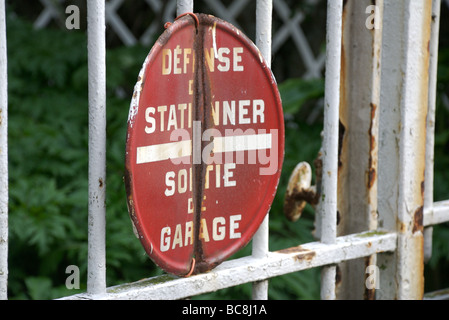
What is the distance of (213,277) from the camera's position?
2.75 ft

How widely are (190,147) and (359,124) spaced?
40cm

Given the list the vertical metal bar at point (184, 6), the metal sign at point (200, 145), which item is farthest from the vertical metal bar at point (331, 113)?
the vertical metal bar at point (184, 6)

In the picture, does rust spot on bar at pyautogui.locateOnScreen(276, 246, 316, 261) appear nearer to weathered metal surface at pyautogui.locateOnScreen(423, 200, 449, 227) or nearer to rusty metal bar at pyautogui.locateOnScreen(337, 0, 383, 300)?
rusty metal bar at pyautogui.locateOnScreen(337, 0, 383, 300)

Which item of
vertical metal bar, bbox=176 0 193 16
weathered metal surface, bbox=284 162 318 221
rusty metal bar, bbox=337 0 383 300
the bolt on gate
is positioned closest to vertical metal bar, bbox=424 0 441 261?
the bolt on gate

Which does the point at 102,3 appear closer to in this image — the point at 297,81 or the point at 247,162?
the point at 247,162

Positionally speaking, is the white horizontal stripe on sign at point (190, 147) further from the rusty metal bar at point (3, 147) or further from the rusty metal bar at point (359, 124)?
the rusty metal bar at point (359, 124)

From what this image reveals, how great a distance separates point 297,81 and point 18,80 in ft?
2.82

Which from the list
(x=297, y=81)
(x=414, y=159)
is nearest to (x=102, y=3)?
(x=414, y=159)

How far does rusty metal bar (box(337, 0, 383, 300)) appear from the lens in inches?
41.9

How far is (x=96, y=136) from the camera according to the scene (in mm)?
727

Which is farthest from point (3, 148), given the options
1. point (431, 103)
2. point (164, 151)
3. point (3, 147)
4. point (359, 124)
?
point (431, 103)

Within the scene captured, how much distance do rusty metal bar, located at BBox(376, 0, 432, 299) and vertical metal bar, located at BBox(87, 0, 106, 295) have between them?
511 mm

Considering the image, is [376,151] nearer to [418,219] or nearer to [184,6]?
[418,219]
